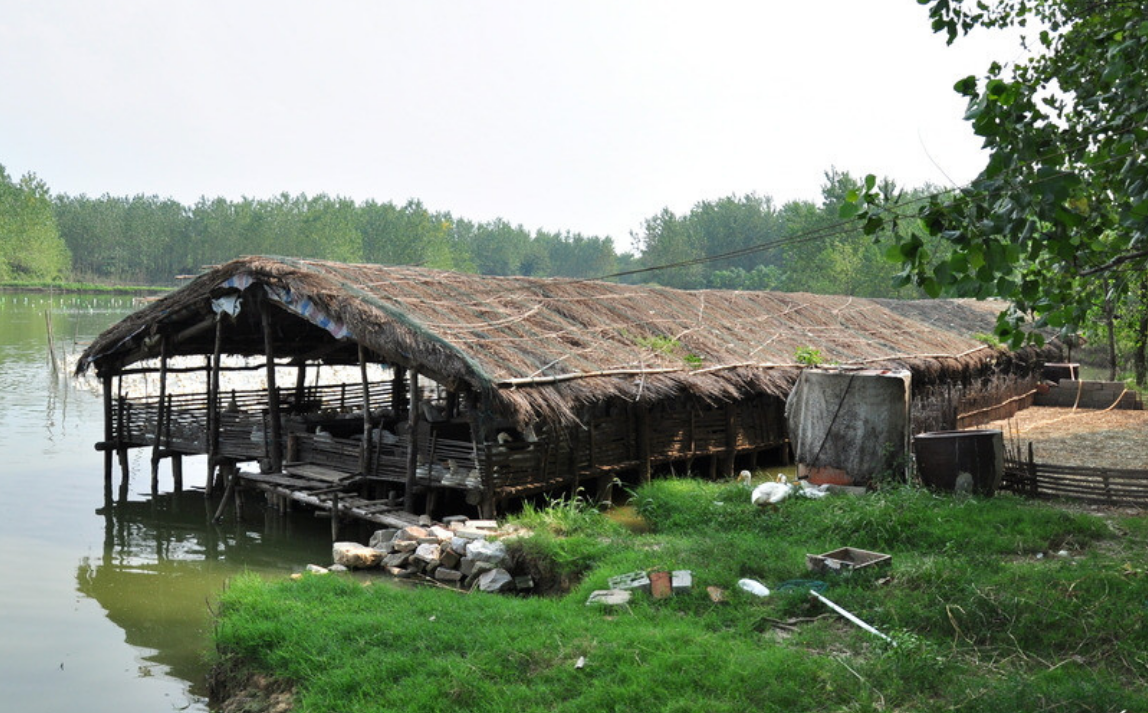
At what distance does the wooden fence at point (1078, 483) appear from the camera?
984 cm

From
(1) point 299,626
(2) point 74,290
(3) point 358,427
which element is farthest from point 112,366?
(2) point 74,290

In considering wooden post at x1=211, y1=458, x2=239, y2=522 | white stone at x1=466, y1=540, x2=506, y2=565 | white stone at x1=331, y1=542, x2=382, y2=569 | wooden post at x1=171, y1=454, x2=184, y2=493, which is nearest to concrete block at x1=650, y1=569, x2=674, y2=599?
white stone at x1=466, y1=540, x2=506, y2=565

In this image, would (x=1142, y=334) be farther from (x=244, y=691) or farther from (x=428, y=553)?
(x=244, y=691)

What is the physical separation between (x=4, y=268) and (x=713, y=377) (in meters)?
57.8

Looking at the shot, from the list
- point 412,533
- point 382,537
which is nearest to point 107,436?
point 382,537

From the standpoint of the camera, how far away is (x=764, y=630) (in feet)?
21.0

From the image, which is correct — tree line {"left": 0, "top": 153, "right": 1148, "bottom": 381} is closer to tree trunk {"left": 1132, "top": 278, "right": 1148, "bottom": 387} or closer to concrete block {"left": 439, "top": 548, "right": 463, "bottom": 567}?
tree trunk {"left": 1132, "top": 278, "right": 1148, "bottom": 387}

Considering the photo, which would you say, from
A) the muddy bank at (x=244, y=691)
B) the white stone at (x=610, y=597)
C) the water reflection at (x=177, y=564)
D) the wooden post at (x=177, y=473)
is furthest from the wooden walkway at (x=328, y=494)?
the white stone at (x=610, y=597)

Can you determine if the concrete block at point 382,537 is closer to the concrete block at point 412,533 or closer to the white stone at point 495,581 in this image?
the concrete block at point 412,533

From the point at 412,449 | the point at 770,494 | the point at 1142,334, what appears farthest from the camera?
the point at 1142,334

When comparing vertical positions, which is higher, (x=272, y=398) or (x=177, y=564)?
(x=272, y=398)

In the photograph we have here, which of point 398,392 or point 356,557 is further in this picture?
point 398,392

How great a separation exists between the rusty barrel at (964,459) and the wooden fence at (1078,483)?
0.45 m

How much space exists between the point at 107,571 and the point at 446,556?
4.74 metres
